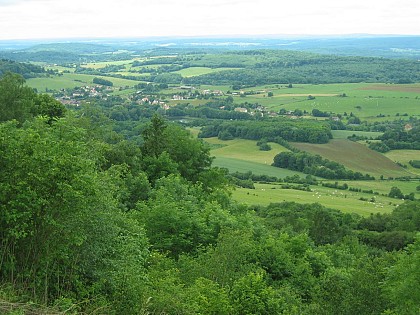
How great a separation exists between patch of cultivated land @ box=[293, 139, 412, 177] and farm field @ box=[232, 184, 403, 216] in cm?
1315

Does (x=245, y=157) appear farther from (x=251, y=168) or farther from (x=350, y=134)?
(x=350, y=134)

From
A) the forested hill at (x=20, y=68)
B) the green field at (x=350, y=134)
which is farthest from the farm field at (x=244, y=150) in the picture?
the forested hill at (x=20, y=68)

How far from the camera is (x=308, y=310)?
16.1 m

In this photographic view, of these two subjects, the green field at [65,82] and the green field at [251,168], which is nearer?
the green field at [251,168]

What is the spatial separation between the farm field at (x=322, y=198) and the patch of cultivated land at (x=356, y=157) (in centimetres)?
1315

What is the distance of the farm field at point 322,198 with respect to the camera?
62156mm

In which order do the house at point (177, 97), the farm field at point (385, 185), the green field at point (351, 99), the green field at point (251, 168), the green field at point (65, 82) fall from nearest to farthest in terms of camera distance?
the farm field at point (385, 185)
the green field at point (251, 168)
the green field at point (65, 82)
the green field at point (351, 99)
the house at point (177, 97)

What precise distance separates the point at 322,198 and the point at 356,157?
25.8 m

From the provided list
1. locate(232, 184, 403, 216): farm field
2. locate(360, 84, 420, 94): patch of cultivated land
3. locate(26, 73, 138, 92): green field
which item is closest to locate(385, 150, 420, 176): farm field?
locate(232, 184, 403, 216): farm field

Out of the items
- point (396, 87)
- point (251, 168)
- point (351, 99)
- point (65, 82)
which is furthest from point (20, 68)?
point (396, 87)

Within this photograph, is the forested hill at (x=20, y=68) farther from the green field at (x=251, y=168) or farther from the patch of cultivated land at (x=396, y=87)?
the patch of cultivated land at (x=396, y=87)

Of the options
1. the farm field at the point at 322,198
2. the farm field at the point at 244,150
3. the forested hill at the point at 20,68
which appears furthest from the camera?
the forested hill at the point at 20,68

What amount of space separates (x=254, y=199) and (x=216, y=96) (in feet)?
341

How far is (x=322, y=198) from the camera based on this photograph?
6719 cm
